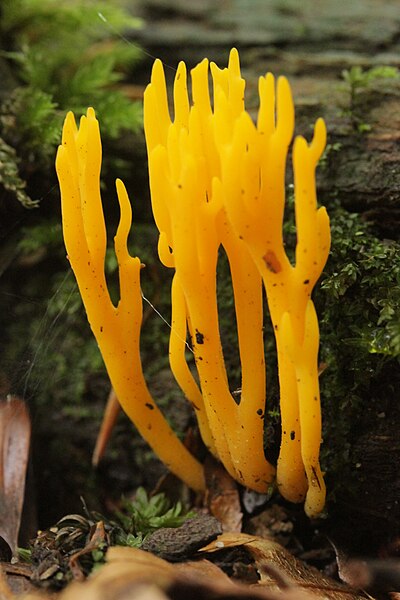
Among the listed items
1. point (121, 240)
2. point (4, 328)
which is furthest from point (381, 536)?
point (4, 328)

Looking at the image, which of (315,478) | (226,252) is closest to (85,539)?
(315,478)

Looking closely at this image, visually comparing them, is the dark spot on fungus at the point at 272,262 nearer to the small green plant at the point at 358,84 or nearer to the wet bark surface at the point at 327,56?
the wet bark surface at the point at 327,56

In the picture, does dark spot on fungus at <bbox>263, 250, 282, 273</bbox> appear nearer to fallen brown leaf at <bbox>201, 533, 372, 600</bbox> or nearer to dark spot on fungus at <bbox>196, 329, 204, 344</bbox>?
dark spot on fungus at <bbox>196, 329, 204, 344</bbox>

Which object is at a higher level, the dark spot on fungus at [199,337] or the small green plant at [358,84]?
the small green plant at [358,84]

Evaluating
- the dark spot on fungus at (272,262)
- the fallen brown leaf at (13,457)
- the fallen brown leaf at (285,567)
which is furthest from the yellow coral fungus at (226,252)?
the fallen brown leaf at (13,457)

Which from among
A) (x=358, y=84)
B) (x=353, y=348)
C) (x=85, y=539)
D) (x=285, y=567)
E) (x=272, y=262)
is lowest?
(x=285, y=567)

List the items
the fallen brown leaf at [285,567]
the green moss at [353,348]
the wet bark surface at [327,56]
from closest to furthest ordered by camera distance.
Result: the fallen brown leaf at [285,567], the green moss at [353,348], the wet bark surface at [327,56]

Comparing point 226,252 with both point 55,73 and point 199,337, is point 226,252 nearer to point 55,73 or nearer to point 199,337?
point 199,337
